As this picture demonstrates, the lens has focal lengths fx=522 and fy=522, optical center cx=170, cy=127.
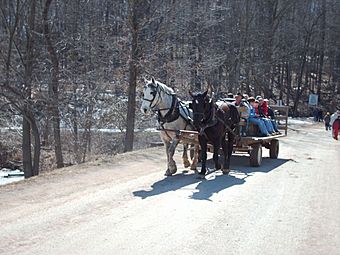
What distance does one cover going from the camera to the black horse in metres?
11.4

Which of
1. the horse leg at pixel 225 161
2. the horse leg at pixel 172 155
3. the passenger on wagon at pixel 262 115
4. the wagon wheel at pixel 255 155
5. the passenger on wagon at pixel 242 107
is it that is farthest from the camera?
the passenger on wagon at pixel 262 115

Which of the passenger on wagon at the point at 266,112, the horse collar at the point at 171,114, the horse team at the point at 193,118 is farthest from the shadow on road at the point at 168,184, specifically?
the passenger on wagon at the point at 266,112

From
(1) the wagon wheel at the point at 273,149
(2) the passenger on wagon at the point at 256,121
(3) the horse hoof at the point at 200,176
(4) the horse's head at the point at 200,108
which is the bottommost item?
(3) the horse hoof at the point at 200,176

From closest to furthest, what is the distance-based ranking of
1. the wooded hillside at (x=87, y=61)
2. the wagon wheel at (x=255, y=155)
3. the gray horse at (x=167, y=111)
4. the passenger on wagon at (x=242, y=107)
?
1. the gray horse at (x=167, y=111)
2. the wagon wheel at (x=255, y=155)
3. the passenger on wagon at (x=242, y=107)
4. the wooded hillside at (x=87, y=61)

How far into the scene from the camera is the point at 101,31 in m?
25.0

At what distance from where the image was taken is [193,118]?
1151cm

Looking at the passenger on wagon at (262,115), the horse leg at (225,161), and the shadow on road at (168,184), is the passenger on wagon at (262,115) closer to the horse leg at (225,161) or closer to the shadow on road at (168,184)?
the horse leg at (225,161)

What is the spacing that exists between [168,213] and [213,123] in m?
3.95

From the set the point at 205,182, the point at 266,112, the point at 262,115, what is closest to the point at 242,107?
the point at 262,115

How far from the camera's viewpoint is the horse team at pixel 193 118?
11.5 m

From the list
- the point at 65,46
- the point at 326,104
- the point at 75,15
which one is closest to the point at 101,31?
the point at 75,15

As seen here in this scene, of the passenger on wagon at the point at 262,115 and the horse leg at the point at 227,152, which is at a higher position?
the passenger on wagon at the point at 262,115

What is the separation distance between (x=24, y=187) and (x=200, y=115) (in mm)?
3976

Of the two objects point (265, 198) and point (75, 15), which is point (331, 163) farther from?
point (75, 15)
